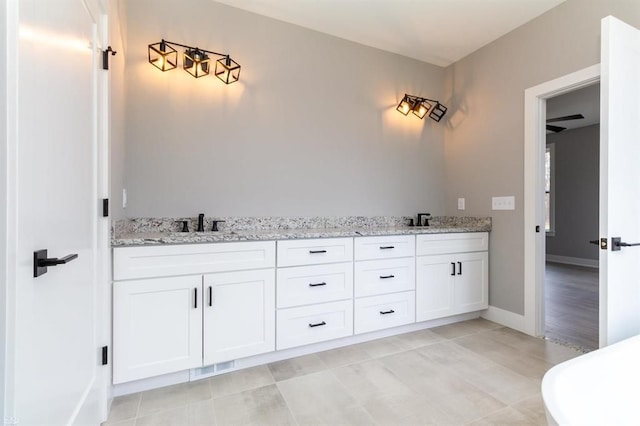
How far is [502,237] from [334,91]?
2.08 m

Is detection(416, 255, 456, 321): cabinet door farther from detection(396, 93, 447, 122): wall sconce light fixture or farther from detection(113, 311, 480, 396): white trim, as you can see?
detection(396, 93, 447, 122): wall sconce light fixture

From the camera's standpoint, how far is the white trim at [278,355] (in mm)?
1762

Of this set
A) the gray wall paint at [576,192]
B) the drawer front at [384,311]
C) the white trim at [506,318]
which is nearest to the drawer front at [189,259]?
the drawer front at [384,311]

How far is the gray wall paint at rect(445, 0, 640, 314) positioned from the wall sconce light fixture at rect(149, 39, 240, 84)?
2.34 metres

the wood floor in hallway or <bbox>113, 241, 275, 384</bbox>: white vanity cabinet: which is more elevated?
<bbox>113, 241, 275, 384</bbox>: white vanity cabinet

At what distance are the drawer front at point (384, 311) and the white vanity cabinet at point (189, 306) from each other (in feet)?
2.32

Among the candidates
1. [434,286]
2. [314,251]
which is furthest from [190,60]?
[434,286]

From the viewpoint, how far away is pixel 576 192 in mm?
5879

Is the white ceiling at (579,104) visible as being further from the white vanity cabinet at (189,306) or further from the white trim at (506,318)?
the white vanity cabinet at (189,306)

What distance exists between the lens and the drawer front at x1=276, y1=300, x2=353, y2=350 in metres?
2.07

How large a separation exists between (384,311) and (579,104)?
14.7 ft

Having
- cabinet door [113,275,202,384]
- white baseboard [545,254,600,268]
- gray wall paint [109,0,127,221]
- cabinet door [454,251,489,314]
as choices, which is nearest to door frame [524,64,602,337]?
cabinet door [454,251,489,314]

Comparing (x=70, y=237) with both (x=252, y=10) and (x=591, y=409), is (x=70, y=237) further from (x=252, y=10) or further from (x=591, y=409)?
(x=252, y=10)

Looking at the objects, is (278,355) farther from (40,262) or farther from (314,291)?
(40,262)
